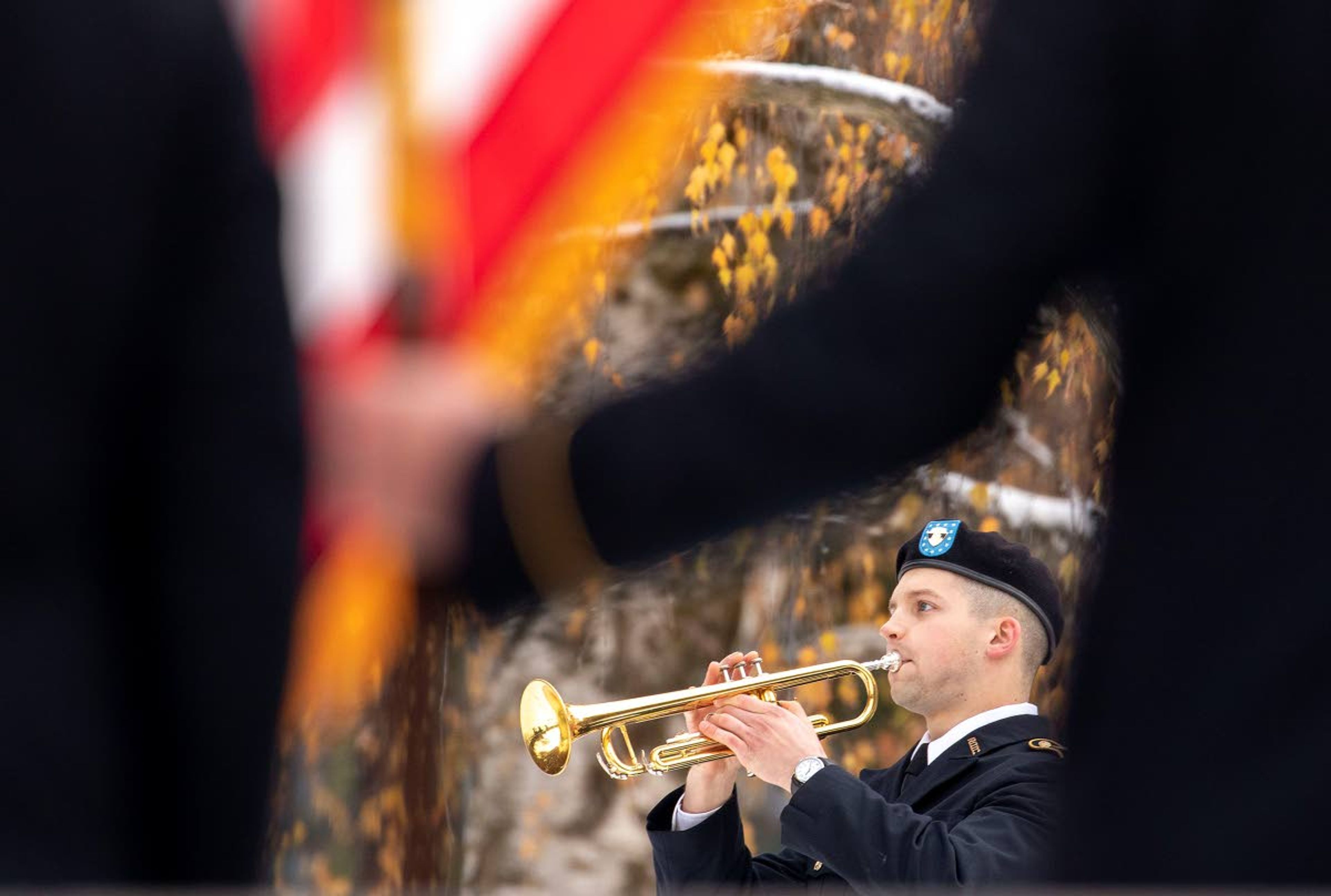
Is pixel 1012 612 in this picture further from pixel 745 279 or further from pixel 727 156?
pixel 727 156

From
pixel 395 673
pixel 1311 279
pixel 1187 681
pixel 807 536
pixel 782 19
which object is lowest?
pixel 395 673

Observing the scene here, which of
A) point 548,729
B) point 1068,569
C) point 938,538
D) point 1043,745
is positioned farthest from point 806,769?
point 1068,569

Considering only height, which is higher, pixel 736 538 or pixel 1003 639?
pixel 1003 639

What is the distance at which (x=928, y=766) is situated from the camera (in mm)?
3572

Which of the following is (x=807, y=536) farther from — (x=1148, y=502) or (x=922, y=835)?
(x=1148, y=502)

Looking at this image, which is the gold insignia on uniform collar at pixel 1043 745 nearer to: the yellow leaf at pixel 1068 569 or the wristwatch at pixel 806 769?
the wristwatch at pixel 806 769

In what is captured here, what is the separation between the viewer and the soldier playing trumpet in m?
3.26

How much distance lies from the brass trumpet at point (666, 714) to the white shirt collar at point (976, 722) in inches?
7.9

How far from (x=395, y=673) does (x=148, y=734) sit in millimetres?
5598

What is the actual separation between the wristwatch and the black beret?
0.49 metres

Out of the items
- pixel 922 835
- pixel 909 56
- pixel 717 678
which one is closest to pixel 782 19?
pixel 909 56

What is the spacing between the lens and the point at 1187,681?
4.61 ft

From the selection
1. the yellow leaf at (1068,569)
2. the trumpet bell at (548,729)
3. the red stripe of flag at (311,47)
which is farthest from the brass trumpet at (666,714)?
the red stripe of flag at (311,47)

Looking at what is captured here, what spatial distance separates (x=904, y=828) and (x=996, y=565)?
2.07 ft
